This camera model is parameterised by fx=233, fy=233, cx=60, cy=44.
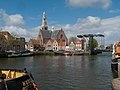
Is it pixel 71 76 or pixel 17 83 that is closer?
pixel 17 83

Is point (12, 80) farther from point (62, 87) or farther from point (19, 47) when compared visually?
point (19, 47)

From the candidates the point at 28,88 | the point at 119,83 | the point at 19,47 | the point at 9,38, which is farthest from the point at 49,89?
the point at 19,47

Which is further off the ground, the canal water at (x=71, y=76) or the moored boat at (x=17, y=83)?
the moored boat at (x=17, y=83)

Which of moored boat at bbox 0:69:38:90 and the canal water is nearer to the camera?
moored boat at bbox 0:69:38:90

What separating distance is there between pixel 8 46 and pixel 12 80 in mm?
143024

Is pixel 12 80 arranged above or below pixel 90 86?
above

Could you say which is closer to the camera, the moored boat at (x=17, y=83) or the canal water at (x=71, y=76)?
the moored boat at (x=17, y=83)

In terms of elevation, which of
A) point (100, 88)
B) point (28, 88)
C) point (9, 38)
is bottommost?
point (100, 88)

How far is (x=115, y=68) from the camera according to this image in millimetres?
42500

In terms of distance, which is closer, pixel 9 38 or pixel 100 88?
pixel 100 88

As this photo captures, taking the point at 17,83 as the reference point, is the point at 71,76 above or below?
below

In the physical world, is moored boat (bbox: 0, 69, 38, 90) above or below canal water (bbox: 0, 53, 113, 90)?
above

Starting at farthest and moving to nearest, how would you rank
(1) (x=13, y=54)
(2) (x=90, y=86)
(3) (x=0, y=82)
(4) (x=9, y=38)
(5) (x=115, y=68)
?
(4) (x=9, y=38), (1) (x=13, y=54), (5) (x=115, y=68), (2) (x=90, y=86), (3) (x=0, y=82)

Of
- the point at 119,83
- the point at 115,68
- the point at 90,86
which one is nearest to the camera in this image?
the point at 119,83
